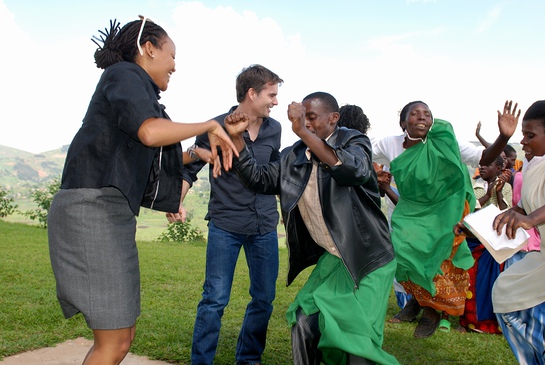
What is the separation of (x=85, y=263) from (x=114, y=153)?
556mm

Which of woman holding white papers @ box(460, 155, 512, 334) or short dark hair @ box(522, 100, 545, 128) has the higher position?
short dark hair @ box(522, 100, 545, 128)

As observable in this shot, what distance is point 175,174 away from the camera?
10.8ft

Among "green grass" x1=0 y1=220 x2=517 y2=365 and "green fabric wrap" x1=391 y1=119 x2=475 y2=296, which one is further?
"green fabric wrap" x1=391 y1=119 x2=475 y2=296

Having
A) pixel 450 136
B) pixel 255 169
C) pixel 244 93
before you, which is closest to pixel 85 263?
pixel 255 169

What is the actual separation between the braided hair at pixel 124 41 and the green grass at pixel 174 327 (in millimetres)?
2579

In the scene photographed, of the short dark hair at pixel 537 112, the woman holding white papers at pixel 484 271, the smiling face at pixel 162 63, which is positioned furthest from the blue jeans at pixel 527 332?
the smiling face at pixel 162 63

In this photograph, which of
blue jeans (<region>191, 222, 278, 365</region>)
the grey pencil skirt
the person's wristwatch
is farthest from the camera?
blue jeans (<region>191, 222, 278, 365</region>)

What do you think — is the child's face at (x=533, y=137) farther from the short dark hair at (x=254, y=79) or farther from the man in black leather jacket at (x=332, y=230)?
the short dark hair at (x=254, y=79)

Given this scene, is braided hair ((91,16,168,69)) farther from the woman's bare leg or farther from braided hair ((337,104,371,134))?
braided hair ((337,104,371,134))

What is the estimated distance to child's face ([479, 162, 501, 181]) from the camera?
711cm

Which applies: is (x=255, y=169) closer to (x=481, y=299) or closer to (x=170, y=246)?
(x=481, y=299)

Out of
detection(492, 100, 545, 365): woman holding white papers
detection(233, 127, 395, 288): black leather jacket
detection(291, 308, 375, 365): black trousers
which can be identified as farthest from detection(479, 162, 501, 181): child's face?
detection(291, 308, 375, 365): black trousers

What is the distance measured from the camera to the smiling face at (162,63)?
122 inches

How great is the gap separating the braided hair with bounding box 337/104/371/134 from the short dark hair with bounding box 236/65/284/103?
0.80 meters
